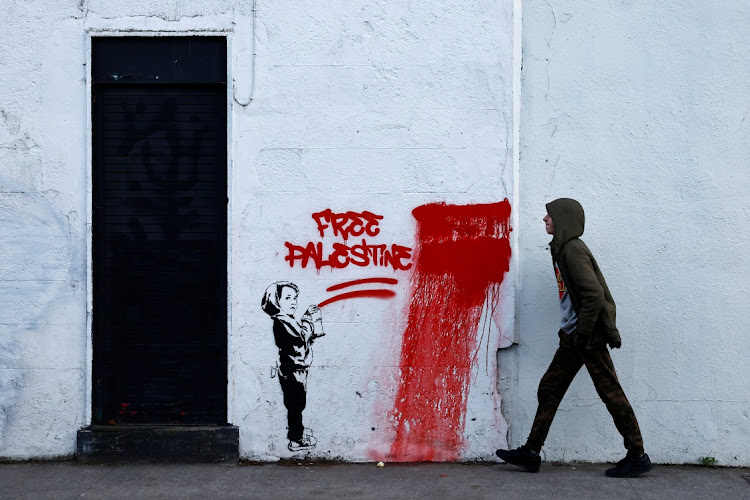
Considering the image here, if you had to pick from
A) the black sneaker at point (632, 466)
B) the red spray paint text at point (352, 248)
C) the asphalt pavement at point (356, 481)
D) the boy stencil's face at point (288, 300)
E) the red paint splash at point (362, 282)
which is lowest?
the asphalt pavement at point (356, 481)

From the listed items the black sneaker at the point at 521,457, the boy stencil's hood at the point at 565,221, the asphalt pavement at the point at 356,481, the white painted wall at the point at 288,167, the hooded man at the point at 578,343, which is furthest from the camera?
the white painted wall at the point at 288,167

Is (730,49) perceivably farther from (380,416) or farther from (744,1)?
(380,416)

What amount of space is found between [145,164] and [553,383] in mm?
3255

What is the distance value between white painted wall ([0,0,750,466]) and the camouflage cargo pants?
13.6 inches

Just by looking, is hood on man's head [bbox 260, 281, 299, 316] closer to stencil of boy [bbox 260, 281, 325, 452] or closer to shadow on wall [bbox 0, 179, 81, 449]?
stencil of boy [bbox 260, 281, 325, 452]

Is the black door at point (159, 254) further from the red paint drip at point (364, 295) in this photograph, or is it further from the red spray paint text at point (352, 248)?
the red paint drip at point (364, 295)

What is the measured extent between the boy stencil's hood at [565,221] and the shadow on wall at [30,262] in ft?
10.9

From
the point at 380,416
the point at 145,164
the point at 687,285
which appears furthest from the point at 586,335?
the point at 145,164

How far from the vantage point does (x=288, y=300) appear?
19.5ft

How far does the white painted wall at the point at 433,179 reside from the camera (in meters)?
5.93

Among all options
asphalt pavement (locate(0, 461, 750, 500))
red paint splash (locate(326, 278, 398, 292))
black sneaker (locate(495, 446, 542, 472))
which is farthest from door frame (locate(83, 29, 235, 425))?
black sneaker (locate(495, 446, 542, 472))

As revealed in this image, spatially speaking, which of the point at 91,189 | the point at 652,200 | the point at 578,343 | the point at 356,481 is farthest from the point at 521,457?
the point at 91,189

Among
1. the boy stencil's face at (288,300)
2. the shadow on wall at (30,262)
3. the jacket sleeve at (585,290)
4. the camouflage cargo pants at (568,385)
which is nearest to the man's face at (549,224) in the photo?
the jacket sleeve at (585,290)

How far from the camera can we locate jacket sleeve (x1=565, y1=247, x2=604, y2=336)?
5.36m
